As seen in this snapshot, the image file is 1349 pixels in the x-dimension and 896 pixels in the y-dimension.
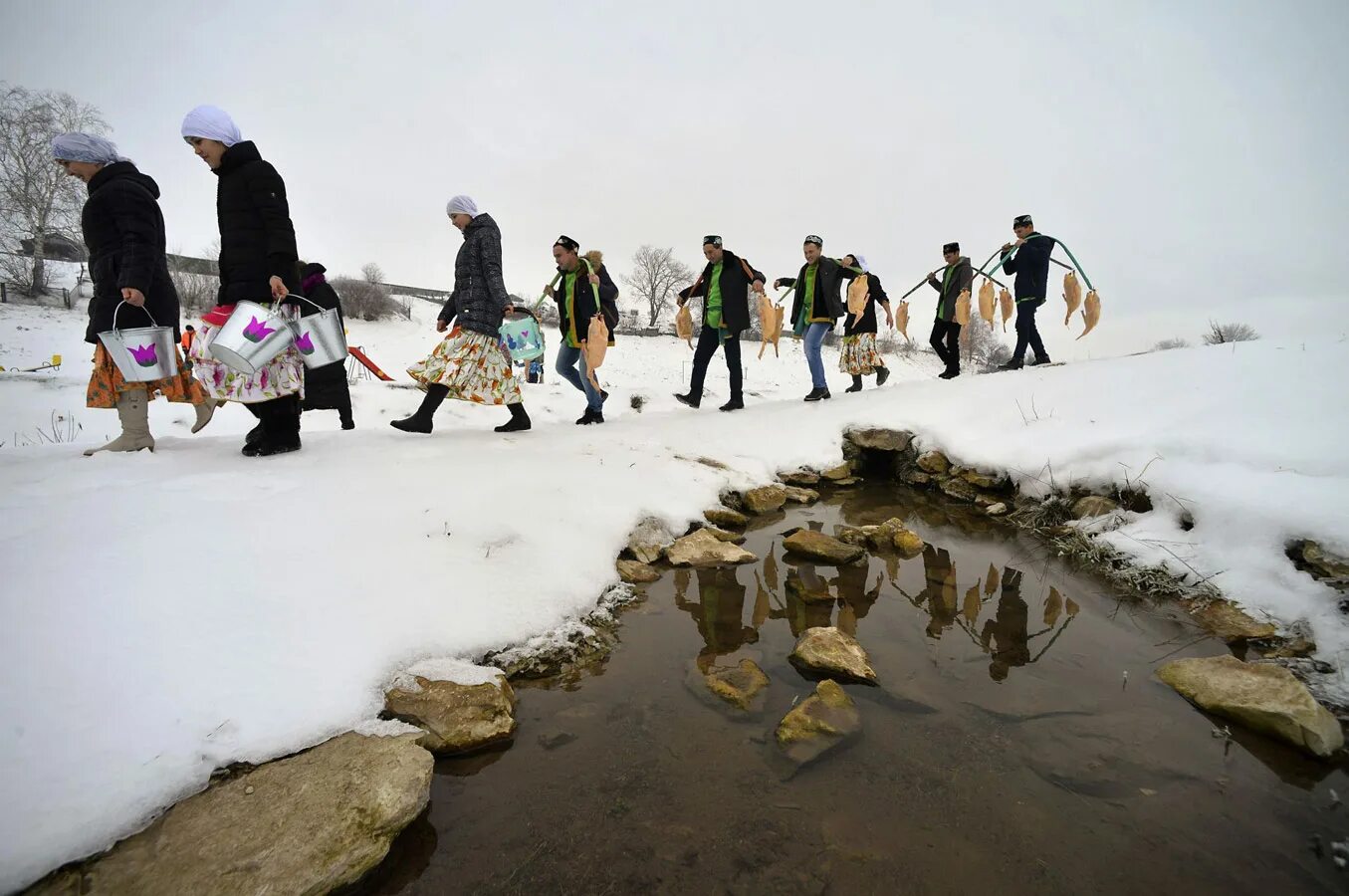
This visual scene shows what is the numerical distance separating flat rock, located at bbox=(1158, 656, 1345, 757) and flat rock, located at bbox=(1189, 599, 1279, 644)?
1.67 ft

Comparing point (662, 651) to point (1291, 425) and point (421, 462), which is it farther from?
point (1291, 425)

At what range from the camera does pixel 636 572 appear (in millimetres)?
2996

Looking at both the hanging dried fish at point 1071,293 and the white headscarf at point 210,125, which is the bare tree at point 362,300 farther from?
the hanging dried fish at point 1071,293

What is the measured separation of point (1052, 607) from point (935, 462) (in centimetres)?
239

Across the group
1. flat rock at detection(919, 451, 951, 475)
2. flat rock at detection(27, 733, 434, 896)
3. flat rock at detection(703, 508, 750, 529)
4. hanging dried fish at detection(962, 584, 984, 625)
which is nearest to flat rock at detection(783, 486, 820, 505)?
flat rock at detection(703, 508, 750, 529)

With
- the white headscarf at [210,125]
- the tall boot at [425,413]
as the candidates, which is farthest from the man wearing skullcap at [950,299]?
the white headscarf at [210,125]

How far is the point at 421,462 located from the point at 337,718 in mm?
2103

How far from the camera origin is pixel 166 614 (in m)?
1.76

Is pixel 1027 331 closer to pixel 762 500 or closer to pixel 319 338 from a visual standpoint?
pixel 762 500

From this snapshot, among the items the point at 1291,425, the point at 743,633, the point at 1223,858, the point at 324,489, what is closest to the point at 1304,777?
the point at 1223,858

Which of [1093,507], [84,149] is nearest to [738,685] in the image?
[1093,507]

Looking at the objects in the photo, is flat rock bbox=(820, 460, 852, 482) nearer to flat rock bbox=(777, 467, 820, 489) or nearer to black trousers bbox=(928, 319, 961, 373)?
flat rock bbox=(777, 467, 820, 489)

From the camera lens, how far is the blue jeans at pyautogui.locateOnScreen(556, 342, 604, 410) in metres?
5.87

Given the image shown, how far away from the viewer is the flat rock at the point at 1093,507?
3.53m
